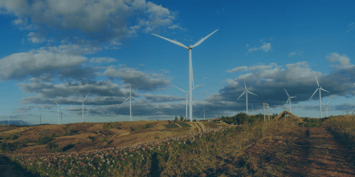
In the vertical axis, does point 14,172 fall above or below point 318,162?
below

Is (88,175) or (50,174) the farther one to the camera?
(50,174)

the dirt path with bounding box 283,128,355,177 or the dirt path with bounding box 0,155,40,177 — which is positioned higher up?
the dirt path with bounding box 283,128,355,177

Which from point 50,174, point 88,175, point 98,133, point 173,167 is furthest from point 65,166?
point 98,133

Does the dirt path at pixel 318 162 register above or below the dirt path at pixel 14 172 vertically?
above

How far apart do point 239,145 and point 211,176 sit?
426 centimetres

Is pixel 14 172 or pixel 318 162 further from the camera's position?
pixel 14 172

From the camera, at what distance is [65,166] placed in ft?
37.7

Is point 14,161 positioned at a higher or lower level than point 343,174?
lower

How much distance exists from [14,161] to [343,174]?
18.3 metres

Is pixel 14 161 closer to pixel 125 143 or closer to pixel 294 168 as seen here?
pixel 125 143

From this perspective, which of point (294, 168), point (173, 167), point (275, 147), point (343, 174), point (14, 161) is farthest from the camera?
point (14, 161)

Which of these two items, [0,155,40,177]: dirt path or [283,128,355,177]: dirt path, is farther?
[0,155,40,177]: dirt path

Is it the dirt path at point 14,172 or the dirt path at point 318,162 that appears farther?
the dirt path at point 14,172

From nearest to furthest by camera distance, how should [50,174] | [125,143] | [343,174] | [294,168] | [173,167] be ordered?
[343,174], [294,168], [173,167], [50,174], [125,143]
